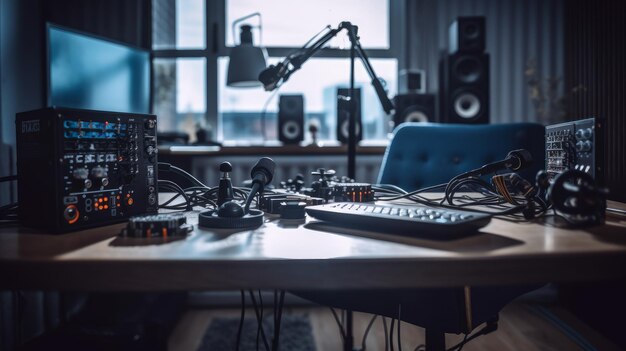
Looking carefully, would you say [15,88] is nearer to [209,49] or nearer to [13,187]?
[13,187]

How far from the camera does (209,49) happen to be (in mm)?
2885

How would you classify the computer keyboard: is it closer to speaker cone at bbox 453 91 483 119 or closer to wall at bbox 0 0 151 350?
wall at bbox 0 0 151 350

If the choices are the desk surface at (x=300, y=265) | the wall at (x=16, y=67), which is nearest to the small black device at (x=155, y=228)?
the desk surface at (x=300, y=265)

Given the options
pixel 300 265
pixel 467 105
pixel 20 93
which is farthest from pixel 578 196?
pixel 20 93

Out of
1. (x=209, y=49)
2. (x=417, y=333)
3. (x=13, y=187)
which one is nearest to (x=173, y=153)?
(x=13, y=187)

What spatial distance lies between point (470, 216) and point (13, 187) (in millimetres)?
1907

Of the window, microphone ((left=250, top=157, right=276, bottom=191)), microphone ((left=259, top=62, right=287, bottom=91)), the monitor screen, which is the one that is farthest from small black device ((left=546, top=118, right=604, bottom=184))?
the window

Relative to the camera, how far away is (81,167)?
0.60 metres

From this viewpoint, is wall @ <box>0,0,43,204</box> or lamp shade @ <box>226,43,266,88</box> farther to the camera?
lamp shade @ <box>226,43,266,88</box>

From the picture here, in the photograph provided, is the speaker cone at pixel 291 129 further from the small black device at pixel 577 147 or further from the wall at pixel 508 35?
the small black device at pixel 577 147

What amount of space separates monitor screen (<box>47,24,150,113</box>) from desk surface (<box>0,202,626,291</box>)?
6.05 feet

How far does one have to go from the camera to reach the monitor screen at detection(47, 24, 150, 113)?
6.66 feet

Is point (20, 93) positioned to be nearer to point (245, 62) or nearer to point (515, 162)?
point (245, 62)

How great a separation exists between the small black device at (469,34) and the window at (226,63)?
0.57 meters
